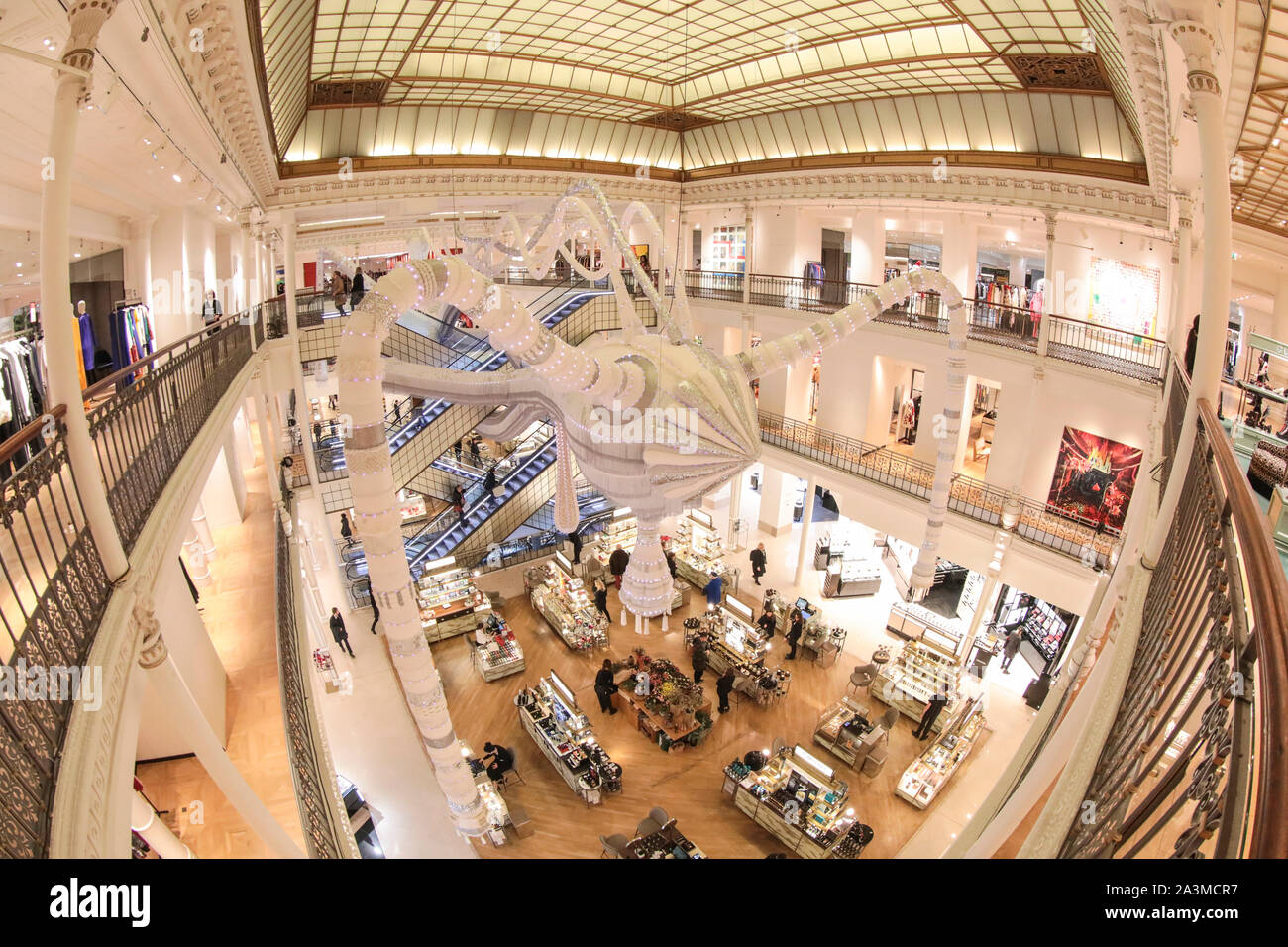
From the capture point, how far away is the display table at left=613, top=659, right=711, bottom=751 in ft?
34.7

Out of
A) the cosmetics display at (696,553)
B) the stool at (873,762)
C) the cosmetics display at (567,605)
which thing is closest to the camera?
the stool at (873,762)

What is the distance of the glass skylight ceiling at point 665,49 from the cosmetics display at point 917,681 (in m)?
8.71

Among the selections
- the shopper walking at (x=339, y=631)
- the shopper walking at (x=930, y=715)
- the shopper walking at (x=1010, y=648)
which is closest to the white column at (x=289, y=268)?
the shopper walking at (x=339, y=631)

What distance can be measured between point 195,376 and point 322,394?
1576 centimetres

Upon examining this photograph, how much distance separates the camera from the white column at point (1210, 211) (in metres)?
2.78

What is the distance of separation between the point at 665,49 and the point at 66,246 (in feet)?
39.3

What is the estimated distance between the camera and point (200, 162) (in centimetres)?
703

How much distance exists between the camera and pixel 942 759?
10.0 meters

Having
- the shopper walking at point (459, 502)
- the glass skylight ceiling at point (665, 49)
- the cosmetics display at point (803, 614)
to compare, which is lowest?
the cosmetics display at point (803, 614)

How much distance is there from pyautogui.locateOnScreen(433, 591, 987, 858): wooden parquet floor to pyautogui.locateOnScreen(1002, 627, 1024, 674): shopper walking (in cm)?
253

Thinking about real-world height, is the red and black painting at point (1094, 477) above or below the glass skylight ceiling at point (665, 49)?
below

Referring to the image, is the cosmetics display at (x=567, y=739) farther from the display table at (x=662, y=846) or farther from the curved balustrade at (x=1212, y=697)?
the curved balustrade at (x=1212, y=697)

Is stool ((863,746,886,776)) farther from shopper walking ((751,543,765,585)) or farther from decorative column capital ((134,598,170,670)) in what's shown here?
decorative column capital ((134,598,170,670))
